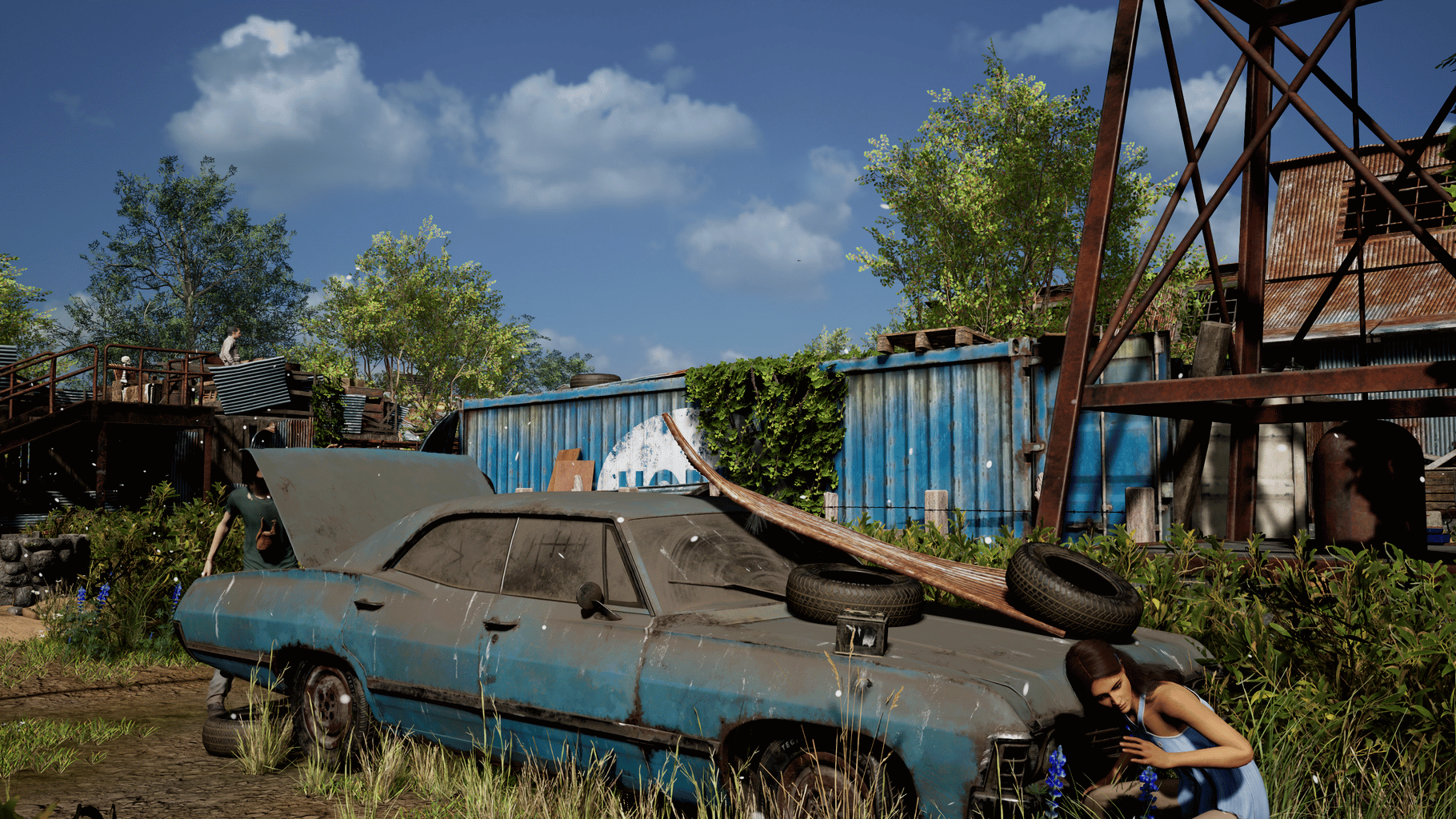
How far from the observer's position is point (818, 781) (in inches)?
119


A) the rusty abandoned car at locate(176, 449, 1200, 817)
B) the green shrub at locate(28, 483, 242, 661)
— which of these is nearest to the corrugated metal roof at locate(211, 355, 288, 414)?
the green shrub at locate(28, 483, 242, 661)

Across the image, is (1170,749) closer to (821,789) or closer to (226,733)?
(821,789)

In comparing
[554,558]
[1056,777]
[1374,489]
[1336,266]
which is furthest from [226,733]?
[1336,266]

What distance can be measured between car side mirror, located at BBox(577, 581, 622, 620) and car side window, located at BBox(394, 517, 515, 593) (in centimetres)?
73

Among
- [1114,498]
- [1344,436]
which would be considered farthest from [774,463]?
[1344,436]

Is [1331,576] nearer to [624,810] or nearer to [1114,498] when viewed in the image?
[624,810]

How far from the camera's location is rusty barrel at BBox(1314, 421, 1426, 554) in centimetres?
698

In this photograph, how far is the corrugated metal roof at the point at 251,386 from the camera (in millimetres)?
17766

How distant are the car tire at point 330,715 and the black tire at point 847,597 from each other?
7.23 ft

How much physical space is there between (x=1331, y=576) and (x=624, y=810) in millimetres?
3282

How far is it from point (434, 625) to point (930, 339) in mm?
6678

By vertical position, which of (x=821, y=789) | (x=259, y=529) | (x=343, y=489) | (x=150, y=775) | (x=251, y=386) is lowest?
(x=150, y=775)

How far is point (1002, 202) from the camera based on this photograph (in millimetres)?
29234

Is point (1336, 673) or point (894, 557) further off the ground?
point (894, 557)
